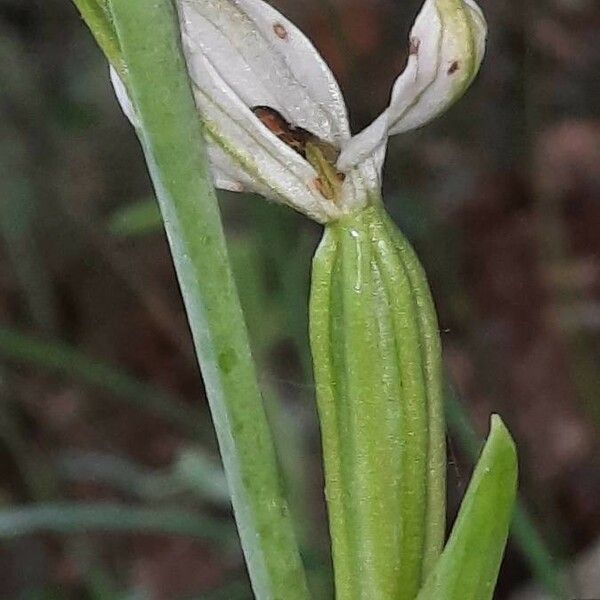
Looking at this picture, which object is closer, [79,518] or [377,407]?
[377,407]

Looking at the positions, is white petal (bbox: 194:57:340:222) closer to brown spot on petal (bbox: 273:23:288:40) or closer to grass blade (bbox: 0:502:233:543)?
brown spot on petal (bbox: 273:23:288:40)

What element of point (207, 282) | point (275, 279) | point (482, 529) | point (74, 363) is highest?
point (207, 282)

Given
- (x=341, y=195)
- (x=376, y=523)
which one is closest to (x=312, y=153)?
(x=341, y=195)

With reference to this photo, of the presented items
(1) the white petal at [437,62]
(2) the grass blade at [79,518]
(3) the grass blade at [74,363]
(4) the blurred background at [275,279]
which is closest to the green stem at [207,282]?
(1) the white petal at [437,62]

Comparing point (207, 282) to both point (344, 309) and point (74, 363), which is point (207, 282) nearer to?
point (344, 309)

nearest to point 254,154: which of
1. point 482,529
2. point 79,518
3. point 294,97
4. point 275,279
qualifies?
point 294,97

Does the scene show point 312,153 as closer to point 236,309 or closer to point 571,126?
point 236,309
